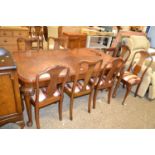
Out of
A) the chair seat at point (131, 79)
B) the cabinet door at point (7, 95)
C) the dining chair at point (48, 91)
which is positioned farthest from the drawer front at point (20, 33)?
the chair seat at point (131, 79)

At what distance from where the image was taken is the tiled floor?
2.03m

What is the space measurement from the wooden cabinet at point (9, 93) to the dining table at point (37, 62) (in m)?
0.16

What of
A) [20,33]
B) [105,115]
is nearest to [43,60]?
[105,115]

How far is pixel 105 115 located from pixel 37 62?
1350mm

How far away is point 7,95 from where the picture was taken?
1388 millimetres

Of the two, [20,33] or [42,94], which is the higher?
[20,33]

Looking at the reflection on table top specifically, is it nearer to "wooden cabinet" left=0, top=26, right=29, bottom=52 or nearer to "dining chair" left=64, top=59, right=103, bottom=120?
"dining chair" left=64, top=59, right=103, bottom=120

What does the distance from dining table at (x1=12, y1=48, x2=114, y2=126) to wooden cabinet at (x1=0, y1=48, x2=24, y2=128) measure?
0.16 m

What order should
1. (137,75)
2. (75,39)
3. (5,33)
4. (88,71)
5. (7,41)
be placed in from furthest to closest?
1. (75,39)
2. (7,41)
3. (5,33)
4. (137,75)
5. (88,71)

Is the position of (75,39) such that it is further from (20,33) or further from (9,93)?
(9,93)

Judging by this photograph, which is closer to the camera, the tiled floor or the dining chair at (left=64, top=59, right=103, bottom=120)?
the dining chair at (left=64, top=59, right=103, bottom=120)

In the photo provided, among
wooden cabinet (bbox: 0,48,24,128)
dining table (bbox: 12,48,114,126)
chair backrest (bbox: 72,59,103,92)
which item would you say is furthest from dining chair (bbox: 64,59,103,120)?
wooden cabinet (bbox: 0,48,24,128)

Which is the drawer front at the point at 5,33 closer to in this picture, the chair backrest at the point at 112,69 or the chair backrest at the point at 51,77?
the chair backrest at the point at 51,77
